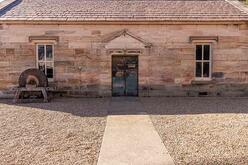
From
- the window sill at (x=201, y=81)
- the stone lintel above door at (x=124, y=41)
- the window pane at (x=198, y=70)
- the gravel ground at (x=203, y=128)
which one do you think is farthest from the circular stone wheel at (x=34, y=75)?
the window pane at (x=198, y=70)

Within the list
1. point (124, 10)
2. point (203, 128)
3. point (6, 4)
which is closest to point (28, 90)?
point (6, 4)

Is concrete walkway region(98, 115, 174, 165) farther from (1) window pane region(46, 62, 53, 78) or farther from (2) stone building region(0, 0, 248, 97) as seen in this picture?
(1) window pane region(46, 62, 53, 78)

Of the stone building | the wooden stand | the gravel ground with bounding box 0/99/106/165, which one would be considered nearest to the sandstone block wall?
the stone building

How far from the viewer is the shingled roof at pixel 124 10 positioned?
57.9 feet

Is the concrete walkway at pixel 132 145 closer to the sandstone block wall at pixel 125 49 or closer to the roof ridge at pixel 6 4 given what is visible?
the sandstone block wall at pixel 125 49

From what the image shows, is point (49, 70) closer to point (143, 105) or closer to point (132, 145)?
point (143, 105)

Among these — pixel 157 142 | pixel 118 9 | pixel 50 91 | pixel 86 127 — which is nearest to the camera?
pixel 157 142

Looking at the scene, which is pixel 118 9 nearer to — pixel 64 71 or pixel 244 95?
pixel 64 71

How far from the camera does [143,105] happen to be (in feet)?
49.4

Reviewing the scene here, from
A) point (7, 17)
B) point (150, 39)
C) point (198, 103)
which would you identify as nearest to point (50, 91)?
point (7, 17)

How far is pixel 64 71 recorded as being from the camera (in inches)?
695

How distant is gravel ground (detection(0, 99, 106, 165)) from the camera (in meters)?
7.46

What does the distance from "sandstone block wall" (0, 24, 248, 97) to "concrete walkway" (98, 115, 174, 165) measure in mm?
6363

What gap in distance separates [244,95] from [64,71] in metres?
9.48
